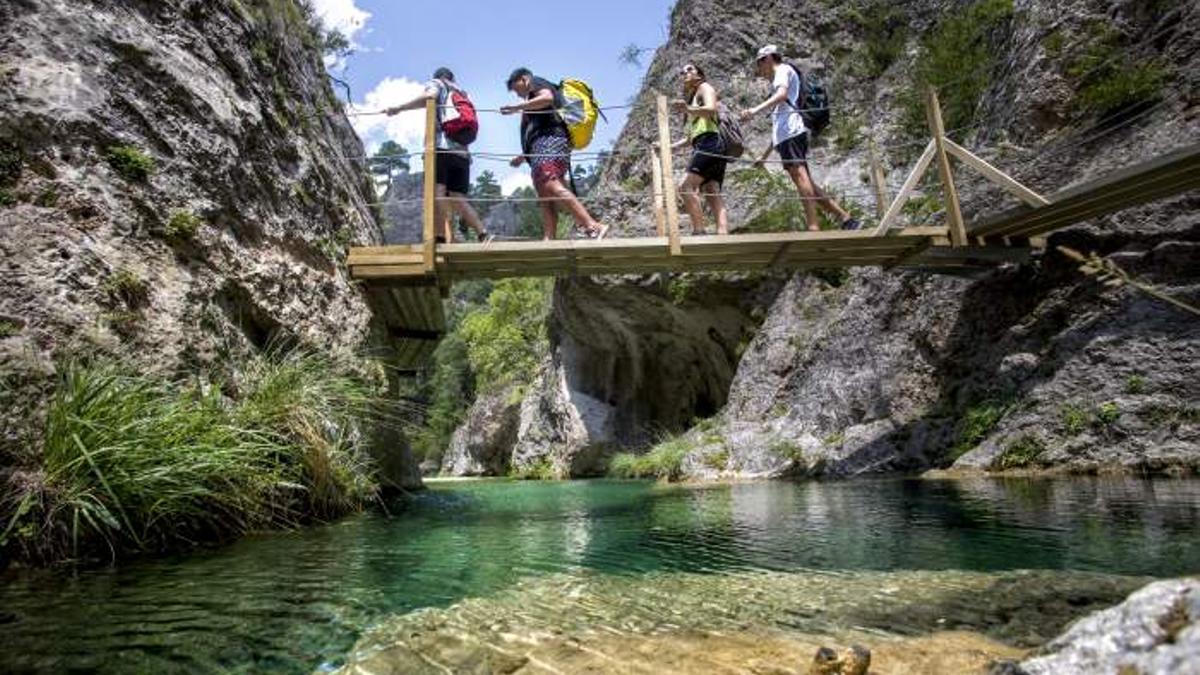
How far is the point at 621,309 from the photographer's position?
19500 mm

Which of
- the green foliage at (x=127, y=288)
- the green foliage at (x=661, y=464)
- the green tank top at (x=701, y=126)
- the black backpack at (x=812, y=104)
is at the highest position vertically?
the black backpack at (x=812, y=104)

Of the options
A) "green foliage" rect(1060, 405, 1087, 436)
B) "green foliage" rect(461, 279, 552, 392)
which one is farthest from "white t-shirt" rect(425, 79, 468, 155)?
"green foliage" rect(461, 279, 552, 392)

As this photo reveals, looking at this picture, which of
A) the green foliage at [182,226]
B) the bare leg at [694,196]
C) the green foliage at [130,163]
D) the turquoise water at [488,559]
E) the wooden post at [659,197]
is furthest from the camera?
the wooden post at [659,197]

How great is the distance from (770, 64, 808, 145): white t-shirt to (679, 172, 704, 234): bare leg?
3.41ft

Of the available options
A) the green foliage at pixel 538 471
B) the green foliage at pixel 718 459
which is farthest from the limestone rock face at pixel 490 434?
the green foliage at pixel 718 459

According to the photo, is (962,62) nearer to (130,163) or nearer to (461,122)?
(461,122)

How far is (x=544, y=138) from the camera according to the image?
24.5 ft

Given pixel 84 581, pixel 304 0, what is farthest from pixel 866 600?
pixel 304 0

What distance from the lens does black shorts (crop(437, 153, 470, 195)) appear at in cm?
779

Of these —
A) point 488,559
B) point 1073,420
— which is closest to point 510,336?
point 1073,420

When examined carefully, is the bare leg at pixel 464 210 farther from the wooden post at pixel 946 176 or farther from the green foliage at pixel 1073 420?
the green foliage at pixel 1073 420

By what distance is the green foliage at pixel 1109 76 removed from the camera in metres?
9.14

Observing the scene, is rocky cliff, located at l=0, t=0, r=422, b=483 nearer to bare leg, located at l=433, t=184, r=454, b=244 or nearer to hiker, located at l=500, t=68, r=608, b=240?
bare leg, located at l=433, t=184, r=454, b=244

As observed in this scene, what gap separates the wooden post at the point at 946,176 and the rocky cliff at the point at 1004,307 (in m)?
0.44
